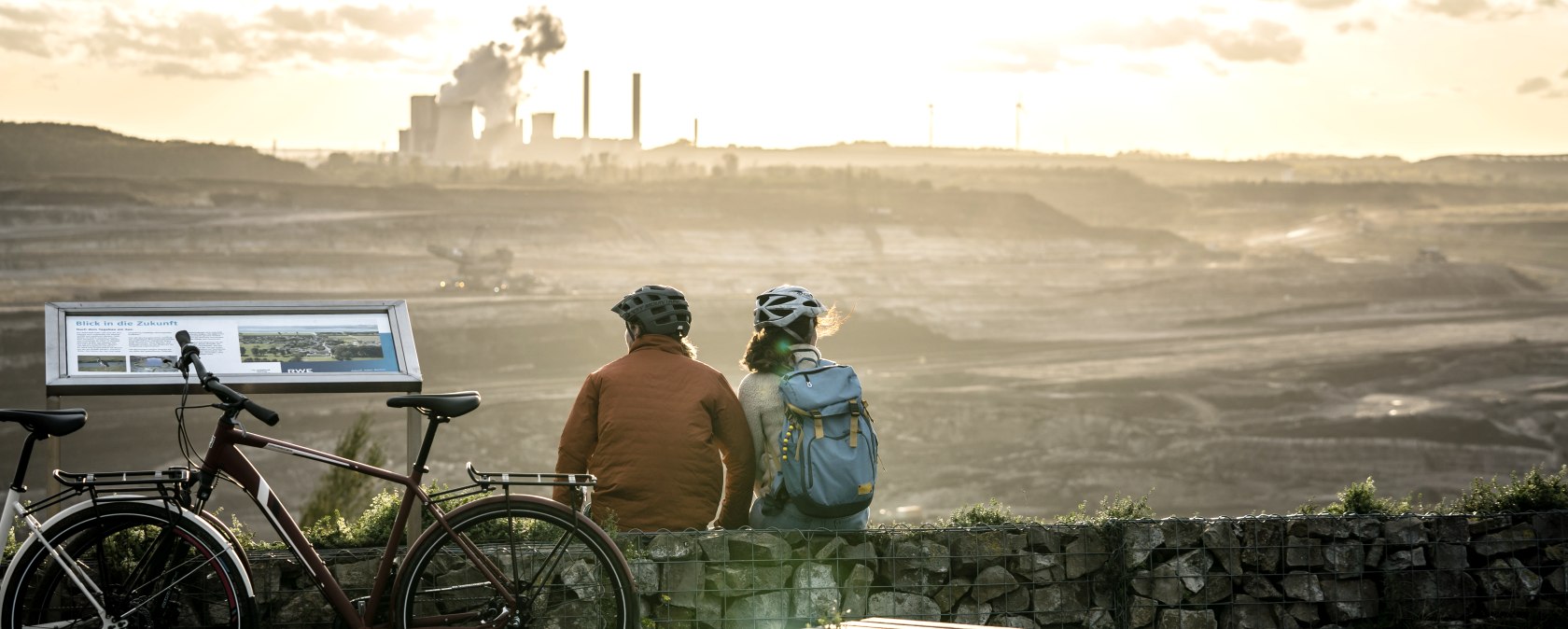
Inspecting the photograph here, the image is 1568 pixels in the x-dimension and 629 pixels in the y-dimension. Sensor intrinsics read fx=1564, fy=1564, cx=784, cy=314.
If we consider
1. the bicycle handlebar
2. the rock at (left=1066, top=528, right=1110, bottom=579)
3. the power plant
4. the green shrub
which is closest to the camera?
the bicycle handlebar

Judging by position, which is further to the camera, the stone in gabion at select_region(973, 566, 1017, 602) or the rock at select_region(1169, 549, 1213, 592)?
the rock at select_region(1169, 549, 1213, 592)

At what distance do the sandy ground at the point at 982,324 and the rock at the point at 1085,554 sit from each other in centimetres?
4277

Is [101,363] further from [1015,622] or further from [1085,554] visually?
[1085,554]

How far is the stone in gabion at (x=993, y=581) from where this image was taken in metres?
5.16

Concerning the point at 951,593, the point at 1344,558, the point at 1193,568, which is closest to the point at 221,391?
the point at 951,593

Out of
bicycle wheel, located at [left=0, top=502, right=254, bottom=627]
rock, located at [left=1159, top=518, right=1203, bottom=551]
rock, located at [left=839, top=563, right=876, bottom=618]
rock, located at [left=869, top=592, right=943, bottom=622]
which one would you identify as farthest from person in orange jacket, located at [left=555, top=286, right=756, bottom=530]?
rock, located at [left=1159, top=518, right=1203, bottom=551]

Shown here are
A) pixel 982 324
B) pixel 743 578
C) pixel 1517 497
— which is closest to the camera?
pixel 743 578

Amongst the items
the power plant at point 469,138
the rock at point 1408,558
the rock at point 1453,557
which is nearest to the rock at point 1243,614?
the rock at point 1408,558

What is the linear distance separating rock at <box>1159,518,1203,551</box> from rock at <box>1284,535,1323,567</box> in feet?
1.14

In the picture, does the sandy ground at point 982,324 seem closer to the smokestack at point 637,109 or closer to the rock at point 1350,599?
the smokestack at point 637,109

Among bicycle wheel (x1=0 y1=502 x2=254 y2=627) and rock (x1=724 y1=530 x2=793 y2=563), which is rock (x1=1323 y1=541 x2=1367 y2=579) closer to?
rock (x1=724 y1=530 x2=793 y2=563)

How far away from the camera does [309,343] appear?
17.0 ft

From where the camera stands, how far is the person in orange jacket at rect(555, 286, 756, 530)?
4.84 m

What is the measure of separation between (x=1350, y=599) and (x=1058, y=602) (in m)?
1.06
